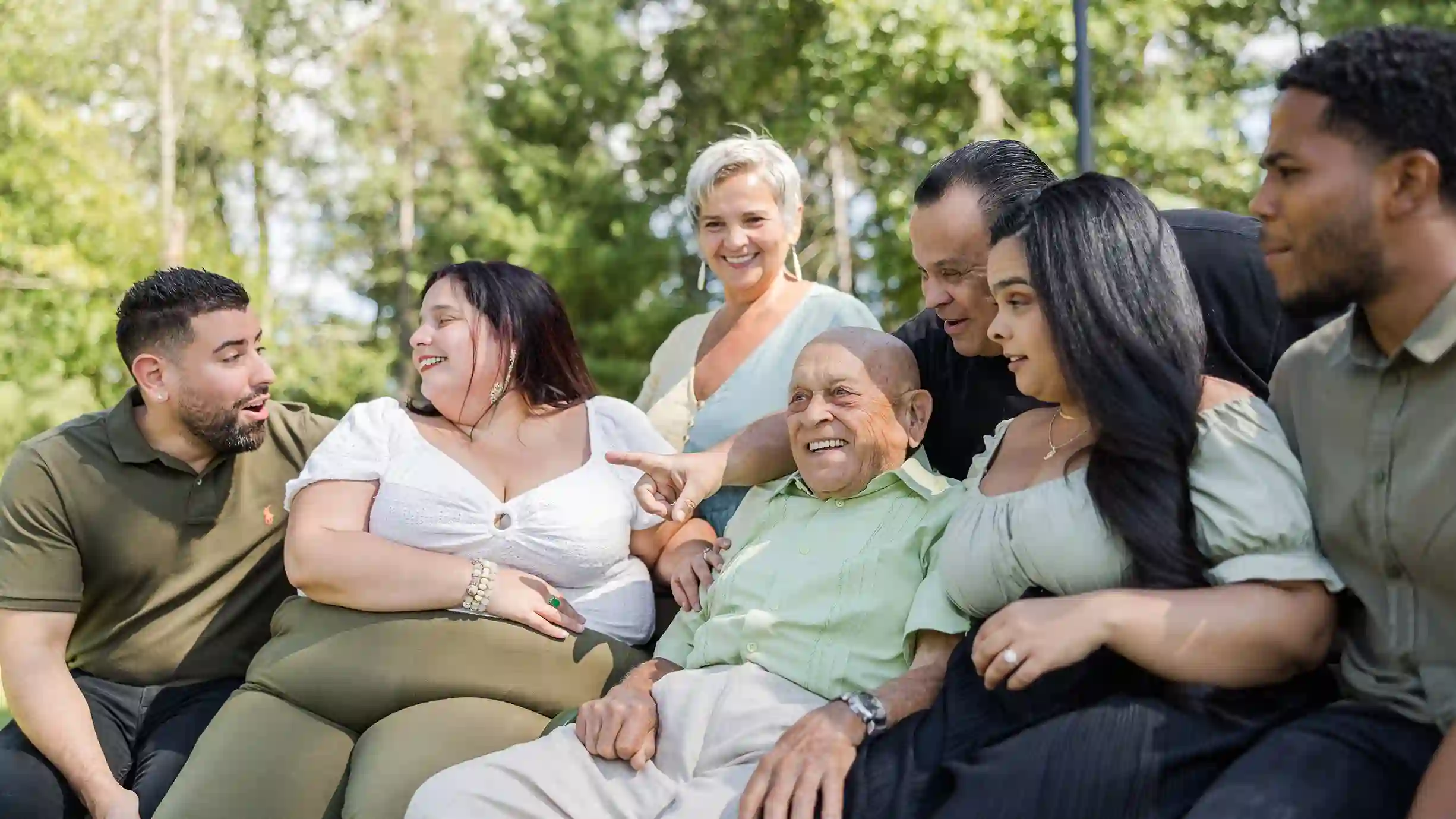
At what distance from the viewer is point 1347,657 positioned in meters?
2.36

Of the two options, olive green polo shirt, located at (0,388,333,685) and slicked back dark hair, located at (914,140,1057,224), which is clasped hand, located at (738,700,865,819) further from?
olive green polo shirt, located at (0,388,333,685)

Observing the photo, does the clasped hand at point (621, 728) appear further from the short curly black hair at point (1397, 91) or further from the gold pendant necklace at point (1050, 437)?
the short curly black hair at point (1397, 91)

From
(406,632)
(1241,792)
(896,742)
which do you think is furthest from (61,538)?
(1241,792)

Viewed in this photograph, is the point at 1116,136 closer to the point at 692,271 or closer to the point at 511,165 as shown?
the point at 692,271

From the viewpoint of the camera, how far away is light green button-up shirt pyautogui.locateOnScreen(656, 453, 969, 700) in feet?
8.50

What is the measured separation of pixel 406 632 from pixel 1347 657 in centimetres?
194

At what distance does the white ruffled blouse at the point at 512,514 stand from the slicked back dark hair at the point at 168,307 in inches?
22.3

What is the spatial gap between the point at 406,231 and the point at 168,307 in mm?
Result: 20706

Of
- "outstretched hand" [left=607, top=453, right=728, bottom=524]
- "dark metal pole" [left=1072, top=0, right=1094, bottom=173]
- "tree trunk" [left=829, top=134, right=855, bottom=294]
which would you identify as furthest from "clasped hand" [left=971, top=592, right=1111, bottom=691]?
"tree trunk" [left=829, top=134, right=855, bottom=294]

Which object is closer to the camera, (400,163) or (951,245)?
(951,245)

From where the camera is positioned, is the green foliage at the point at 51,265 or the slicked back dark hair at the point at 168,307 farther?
the green foliage at the point at 51,265

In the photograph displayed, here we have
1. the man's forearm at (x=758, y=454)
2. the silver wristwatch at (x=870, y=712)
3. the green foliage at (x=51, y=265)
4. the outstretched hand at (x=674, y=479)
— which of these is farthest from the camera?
the green foliage at (x=51, y=265)

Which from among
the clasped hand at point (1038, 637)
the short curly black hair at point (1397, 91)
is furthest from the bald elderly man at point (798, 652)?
the short curly black hair at point (1397, 91)

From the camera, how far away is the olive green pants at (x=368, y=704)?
9.41ft
